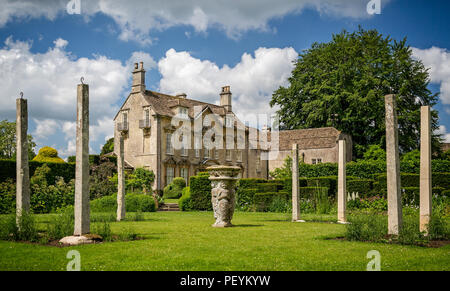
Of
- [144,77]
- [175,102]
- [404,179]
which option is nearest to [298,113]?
[175,102]

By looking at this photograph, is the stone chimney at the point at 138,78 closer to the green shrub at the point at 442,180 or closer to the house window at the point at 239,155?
the house window at the point at 239,155

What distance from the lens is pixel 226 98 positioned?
49.2m

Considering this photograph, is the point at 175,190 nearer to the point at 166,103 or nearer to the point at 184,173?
the point at 184,173

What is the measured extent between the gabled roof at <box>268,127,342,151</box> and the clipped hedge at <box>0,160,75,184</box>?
71.4ft

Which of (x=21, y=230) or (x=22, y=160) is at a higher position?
(x=22, y=160)

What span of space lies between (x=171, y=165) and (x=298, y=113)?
14.6 meters

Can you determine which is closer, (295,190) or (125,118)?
(295,190)

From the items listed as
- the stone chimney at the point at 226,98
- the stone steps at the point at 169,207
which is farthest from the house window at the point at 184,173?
the stone steps at the point at 169,207

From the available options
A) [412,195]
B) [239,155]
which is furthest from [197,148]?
[412,195]

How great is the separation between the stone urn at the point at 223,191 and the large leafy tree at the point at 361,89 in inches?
1080

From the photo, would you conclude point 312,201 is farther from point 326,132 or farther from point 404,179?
point 326,132

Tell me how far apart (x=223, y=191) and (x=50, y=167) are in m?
19.7

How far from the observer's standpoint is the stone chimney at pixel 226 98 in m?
48.8

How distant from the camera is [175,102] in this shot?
136 ft
